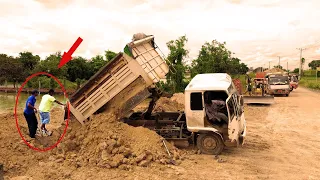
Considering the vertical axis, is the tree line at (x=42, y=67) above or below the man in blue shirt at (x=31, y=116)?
above

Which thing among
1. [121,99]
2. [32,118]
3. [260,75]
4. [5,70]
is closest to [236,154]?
[121,99]

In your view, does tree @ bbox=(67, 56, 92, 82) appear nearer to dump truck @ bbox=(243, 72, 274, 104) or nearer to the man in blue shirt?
dump truck @ bbox=(243, 72, 274, 104)

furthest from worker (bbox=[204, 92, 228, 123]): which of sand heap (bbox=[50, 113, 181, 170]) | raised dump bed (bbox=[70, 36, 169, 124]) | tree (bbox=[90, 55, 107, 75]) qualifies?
tree (bbox=[90, 55, 107, 75])

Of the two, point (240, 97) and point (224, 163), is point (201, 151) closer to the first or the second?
point (224, 163)

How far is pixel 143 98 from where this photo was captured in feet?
26.1

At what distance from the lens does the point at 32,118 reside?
8.02 metres

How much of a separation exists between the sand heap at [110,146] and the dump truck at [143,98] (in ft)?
1.47

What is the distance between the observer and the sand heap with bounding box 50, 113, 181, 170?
6.84 meters

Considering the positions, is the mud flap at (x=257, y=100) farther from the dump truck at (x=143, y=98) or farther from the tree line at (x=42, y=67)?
the tree line at (x=42, y=67)

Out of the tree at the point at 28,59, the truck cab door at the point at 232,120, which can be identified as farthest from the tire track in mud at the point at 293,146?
the tree at the point at 28,59

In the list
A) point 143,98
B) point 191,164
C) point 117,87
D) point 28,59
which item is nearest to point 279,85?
point 143,98

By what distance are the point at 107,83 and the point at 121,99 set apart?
578mm

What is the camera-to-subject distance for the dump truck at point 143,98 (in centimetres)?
773

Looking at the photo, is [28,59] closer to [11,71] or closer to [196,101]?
[11,71]
